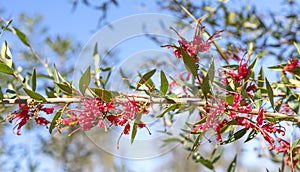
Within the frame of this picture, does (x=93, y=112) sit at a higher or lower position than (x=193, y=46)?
lower

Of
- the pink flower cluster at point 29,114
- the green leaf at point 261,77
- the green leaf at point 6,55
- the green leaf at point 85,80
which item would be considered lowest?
the pink flower cluster at point 29,114

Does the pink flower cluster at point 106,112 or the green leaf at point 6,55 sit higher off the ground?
the green leaf at point 6,55

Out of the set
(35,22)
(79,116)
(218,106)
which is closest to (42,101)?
(79,116)

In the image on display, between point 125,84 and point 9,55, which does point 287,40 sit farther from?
point 9,55

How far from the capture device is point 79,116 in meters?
0.64

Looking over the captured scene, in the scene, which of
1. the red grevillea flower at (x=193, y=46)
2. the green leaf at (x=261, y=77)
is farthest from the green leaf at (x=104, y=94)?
the green leaf at (x=261, y=77)

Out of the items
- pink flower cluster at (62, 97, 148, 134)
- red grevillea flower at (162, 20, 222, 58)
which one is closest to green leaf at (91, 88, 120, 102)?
pink flower cluster at (62, 97, 148, 134)

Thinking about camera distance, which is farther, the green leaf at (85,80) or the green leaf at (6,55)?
the green leaf at (6,55)

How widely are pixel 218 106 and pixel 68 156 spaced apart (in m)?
3.08

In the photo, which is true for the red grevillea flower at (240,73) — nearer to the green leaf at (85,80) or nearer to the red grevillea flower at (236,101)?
the red grevillea flower at (236,101)

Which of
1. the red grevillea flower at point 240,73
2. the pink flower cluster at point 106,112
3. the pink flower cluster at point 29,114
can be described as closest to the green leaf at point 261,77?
the red grevillea flower at point 240,73

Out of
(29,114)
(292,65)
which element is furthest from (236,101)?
(29,114)

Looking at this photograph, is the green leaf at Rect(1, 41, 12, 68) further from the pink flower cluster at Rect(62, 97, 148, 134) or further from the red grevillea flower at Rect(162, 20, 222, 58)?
the red grevillea flower at Rect(162, 20, 222, 58)

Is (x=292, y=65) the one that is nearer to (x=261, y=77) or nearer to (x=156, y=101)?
(x=261, y=77)
